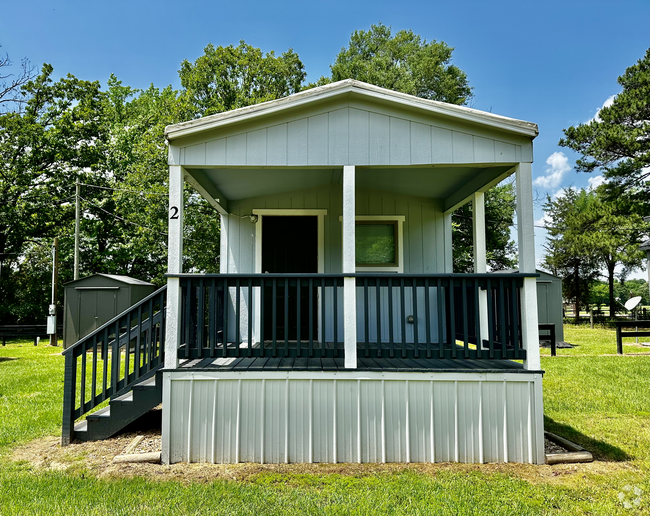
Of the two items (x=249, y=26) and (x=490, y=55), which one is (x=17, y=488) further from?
(x=490, y=55)

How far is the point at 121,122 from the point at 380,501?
2456 cm

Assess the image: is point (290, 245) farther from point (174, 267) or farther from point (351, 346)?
point (351, 346)

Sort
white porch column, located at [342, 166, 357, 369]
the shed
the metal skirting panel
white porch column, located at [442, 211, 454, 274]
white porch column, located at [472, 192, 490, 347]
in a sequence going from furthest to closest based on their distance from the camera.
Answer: the shed
white porch column, located at [442, 211, 454, 274]
white porch column, located at [472, 192, 490, 347]
white porch column, located at [342, 166, 357, 369]
the metal skirting panel

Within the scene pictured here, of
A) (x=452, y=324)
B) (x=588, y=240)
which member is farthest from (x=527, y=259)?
(x=588, y=240)

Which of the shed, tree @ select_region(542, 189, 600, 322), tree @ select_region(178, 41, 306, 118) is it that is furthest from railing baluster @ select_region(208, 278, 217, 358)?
tree @ select_region(542, 189, 600, 322)

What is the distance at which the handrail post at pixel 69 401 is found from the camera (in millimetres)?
4410

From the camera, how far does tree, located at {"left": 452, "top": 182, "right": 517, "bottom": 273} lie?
2048 cm

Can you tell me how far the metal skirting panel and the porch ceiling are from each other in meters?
2.16

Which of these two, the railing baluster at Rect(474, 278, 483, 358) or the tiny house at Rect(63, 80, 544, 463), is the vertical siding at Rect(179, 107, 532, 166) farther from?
the railing baluster at Rect(474, 278, 483, 358)

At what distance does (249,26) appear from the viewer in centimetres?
1908

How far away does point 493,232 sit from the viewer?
22.5m

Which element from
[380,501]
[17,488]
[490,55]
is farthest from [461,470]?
[490,55]

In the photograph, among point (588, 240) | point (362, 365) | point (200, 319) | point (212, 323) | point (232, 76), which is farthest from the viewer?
point (588, 240)

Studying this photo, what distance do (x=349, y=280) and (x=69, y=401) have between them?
10.3 feet
